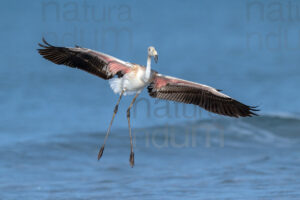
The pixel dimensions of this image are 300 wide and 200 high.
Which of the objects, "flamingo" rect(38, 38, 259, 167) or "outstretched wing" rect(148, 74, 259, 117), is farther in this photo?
"outstretched wing" rect(148, 74, 259, 117)

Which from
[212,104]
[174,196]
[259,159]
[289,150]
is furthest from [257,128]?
[212,104]

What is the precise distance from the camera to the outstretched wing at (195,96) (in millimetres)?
19578

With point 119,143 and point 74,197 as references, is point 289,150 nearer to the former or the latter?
point 119,143

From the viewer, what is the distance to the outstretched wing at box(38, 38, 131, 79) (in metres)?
19.5

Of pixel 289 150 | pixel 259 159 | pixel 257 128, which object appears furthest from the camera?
pixel 257 128

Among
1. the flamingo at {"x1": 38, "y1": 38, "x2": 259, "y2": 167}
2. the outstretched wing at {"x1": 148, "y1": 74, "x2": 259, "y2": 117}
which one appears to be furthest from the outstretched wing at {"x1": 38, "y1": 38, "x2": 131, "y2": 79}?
the outstretched wing at {"x1": 148, "y1": 74, "x2": 259, "y2": 117}

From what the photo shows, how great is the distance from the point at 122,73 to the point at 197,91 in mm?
2360

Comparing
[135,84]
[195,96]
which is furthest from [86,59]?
[195,96]

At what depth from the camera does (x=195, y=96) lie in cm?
1991

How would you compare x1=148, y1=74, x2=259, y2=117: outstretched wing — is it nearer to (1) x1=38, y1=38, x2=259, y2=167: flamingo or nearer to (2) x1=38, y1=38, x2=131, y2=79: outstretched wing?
(1) x1=38, y1=38, x2=259, y2=167: flamingo

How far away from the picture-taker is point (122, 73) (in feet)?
63.9

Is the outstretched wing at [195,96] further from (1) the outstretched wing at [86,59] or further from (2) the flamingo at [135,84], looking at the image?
(1) the outstretched wing at [86,59]

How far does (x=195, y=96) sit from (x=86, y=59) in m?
3.54

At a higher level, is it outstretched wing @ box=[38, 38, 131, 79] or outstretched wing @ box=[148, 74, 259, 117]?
outstretched wing @ box=[38, 38, 131, 79]
